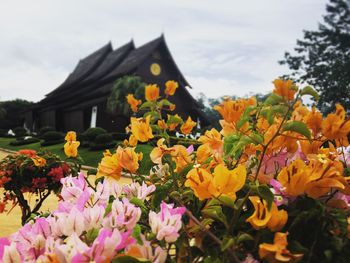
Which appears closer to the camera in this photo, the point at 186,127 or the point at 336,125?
the point at 336,125

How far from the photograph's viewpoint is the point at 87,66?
134 ft

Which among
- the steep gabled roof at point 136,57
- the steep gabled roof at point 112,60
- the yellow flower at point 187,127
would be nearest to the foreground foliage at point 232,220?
the yellow flower at point 187,127

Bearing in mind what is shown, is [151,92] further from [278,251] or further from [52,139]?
[52,139]

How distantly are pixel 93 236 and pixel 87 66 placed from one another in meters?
41.2

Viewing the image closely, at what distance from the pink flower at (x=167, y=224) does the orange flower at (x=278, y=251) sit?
19 cm

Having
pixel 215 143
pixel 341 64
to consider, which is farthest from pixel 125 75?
pixel 215 143

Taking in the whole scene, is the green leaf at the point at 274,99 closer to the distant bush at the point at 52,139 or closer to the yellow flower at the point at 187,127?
the yellow flower at the point at 187,127

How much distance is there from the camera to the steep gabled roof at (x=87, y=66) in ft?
129

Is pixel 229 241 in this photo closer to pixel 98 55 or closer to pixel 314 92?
pixel 314 92

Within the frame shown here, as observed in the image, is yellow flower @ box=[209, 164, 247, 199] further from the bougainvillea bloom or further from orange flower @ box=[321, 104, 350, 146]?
the bougainvillea bloom

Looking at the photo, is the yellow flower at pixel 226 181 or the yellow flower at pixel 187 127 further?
the yellow flower at pixel 187 127

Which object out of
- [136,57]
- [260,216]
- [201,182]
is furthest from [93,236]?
[136,57]

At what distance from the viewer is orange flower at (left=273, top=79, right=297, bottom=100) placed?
111cm

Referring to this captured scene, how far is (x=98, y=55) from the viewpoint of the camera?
4097 centimetres
